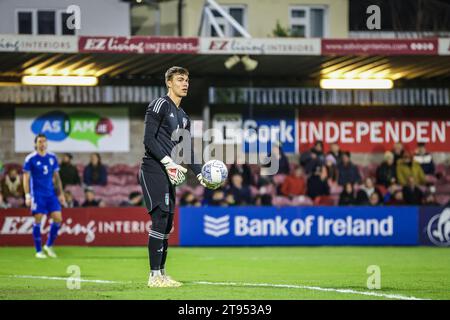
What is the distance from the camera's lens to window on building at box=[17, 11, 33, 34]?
28031mm

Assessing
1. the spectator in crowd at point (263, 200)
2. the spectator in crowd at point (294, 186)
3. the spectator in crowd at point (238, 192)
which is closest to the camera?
the spectator in crowd at point (238, 192)

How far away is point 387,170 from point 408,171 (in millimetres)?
519

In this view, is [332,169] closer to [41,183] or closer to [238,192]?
[238,192]

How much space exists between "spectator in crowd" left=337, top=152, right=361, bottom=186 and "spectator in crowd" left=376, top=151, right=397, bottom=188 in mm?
628

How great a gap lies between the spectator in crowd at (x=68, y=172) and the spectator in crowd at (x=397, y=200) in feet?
25.1

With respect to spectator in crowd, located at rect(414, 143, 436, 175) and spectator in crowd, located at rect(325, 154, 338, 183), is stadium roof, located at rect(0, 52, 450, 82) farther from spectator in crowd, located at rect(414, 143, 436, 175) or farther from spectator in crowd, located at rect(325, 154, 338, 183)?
spectator in crowd, located at rect(325, 154, 338, 183)

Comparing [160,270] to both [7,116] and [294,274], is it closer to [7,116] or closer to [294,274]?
[294,274]

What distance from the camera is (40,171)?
59.8ft

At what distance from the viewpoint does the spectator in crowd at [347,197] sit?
23.5m

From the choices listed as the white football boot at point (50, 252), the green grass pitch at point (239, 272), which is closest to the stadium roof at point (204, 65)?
the green grass pitch at point (239, 272)

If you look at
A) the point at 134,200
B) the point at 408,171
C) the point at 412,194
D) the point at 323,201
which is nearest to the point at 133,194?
the point at 134,200

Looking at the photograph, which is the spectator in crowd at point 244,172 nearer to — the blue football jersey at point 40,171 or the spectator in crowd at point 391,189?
the spectator in crowd at point 391,189

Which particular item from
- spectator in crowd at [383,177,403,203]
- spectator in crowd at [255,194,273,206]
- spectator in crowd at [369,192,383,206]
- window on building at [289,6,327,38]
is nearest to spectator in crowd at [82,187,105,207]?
spectator in crowd at [255,194,273,206]
